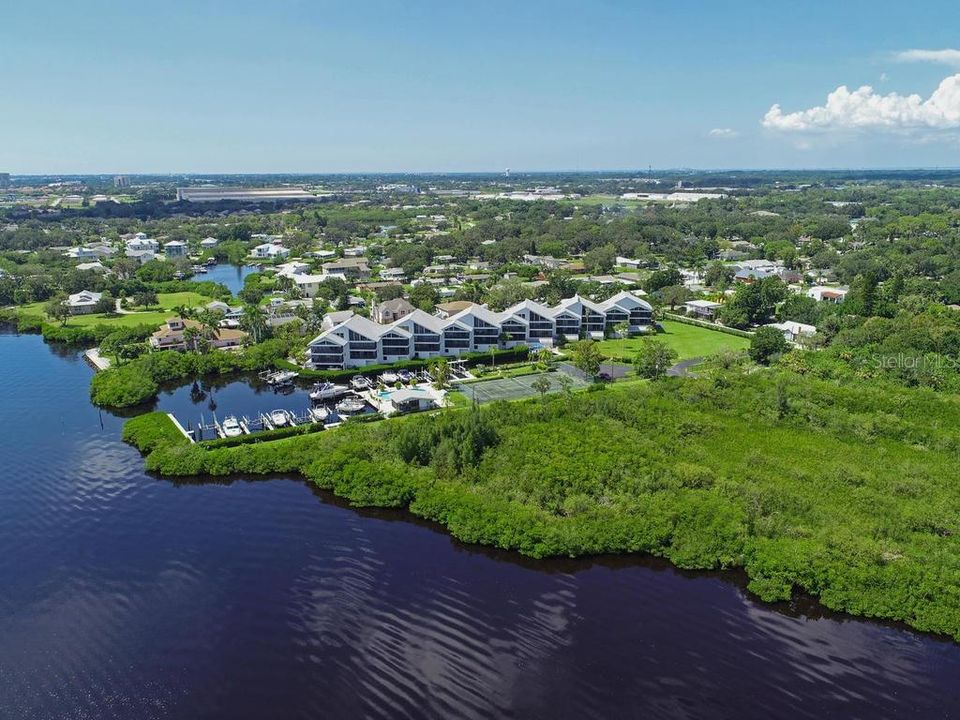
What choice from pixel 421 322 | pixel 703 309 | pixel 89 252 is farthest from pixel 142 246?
pixel 703 309

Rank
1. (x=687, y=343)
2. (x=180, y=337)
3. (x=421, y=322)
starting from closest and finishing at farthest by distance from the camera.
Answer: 1. (x=421, y=322)
2. (x=180, y=337)
3. (x=687, y=343)

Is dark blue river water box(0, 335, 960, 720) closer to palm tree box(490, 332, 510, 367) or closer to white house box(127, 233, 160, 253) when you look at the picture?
palm tree box(490, 332, 510, 367)

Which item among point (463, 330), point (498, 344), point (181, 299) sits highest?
point (463, 330)

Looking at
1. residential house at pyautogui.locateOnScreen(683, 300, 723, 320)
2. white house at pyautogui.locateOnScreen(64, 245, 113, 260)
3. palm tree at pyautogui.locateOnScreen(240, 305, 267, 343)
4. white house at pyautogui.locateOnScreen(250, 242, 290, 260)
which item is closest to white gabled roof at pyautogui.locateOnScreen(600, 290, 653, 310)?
residential house at pyautogui.locateOnScreen(683, 300, 723, 320)

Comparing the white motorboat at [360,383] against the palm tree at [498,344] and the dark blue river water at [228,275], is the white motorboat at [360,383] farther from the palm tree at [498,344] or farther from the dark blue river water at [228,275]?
the dark blue river water at [228,275]

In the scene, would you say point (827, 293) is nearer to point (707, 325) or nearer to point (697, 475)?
point (707, 325)

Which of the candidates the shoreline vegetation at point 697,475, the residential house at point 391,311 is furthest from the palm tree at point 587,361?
the residential house at point 391,311
